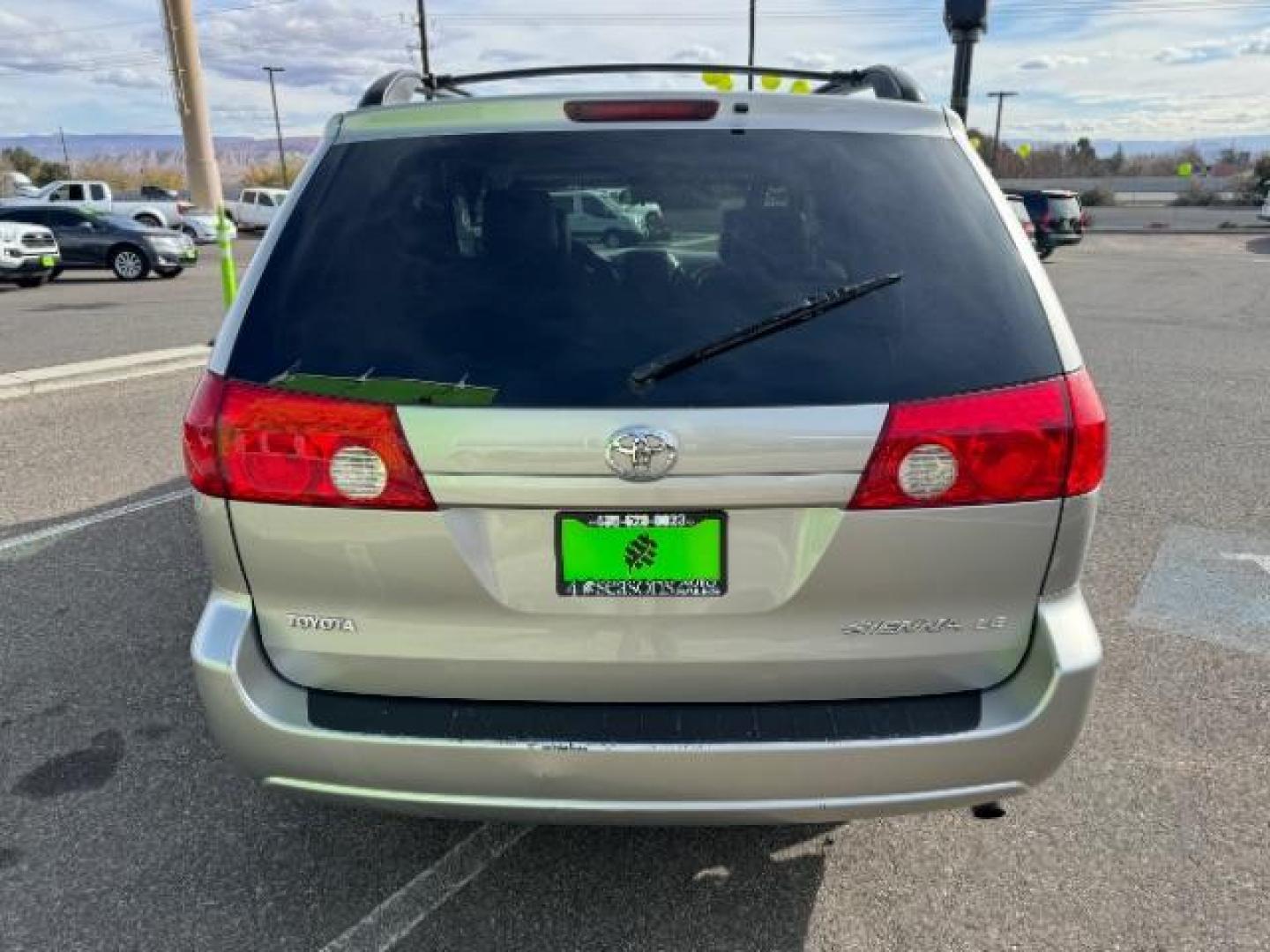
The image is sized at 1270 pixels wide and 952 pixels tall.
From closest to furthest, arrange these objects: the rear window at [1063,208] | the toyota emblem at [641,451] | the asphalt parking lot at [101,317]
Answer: the toyota emblem at [641,451]
the asphalt parking lot at [101,317]
the rear window at [1063,208]

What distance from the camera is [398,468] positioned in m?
1.95

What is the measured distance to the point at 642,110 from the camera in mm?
2232

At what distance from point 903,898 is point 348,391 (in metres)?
1.81

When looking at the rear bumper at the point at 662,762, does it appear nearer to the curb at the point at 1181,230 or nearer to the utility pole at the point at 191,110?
the curb at the point at 1181,230

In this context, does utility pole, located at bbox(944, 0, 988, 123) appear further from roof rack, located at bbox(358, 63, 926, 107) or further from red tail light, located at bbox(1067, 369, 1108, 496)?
red tail light, located at bbox(1067, 369, 1108, 496)

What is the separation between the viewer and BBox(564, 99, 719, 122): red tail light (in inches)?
87.3

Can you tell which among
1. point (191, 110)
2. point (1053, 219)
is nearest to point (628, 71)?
point (1053, 219)

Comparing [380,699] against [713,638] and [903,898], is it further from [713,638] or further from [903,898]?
[903,898]

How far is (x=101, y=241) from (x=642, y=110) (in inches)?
895

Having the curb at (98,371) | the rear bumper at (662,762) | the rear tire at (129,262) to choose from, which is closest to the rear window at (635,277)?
the rear bumper at (662,762)

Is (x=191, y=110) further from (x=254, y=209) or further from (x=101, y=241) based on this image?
(x=101, y=241)

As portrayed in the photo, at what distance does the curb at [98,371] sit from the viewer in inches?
324

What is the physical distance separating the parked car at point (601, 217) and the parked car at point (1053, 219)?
90.7 feet

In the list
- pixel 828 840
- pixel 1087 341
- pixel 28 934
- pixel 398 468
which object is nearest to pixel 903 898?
pixel 828 840
